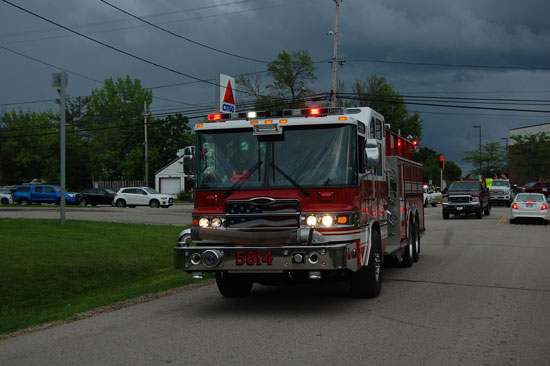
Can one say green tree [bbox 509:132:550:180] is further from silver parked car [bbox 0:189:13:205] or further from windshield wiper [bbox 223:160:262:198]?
windshield wiper [bbox 223:160:262:198]

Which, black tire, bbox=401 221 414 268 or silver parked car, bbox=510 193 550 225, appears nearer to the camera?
black tire, bbox=401 221 414 268

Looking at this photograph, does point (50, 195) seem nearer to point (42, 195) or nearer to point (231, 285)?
point (42, 195)

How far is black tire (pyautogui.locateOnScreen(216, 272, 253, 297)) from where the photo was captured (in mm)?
9453

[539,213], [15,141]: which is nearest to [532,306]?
[539,213]

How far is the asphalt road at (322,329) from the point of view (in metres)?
6.01

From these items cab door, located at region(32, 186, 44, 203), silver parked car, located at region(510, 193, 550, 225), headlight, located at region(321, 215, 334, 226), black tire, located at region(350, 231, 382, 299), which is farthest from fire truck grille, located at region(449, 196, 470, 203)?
cab door, located at region(32, 186, 44, 203)

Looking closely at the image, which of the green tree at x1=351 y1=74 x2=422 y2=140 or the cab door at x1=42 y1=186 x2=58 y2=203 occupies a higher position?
the green tree at x1=351 y1=74 x2=422 y2=140

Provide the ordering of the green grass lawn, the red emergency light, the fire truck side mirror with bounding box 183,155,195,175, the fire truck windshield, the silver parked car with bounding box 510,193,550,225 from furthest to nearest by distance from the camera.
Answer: the silver parked car with bounding box 510,193,550,225 < the green grass lawn < the fire truck side mirror with bounding box 183,155,195,175 < the red emergency light < the fire truck windshield

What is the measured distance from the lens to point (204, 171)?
8633 millimetres

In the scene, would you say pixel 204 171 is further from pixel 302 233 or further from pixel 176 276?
pixel 176 276

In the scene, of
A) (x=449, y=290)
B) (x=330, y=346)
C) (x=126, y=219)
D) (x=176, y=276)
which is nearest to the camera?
(x=330, y=346)

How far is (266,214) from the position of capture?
314 inches

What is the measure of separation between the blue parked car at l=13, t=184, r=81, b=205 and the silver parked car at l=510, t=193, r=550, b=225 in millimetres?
33218

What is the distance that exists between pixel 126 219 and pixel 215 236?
68.0 ft
